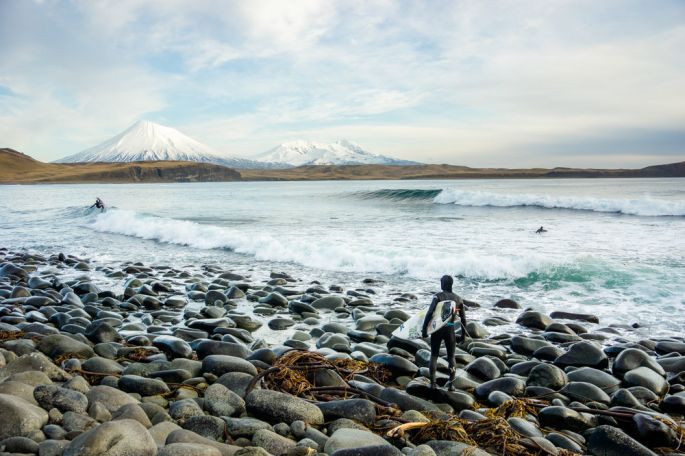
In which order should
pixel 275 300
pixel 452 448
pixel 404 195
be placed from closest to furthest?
pixel 452 448, pixel 275 300, pixel 404 195

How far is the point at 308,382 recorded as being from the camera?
577 cm

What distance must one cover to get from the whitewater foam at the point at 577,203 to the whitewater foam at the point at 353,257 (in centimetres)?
2459

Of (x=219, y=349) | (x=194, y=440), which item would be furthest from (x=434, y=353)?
(x=194, y=440)

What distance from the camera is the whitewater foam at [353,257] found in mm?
14000

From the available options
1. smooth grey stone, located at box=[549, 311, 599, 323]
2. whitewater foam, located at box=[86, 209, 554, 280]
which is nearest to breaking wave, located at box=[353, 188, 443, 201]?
whitewater foam, located at box=[86, 209, 554, 280]

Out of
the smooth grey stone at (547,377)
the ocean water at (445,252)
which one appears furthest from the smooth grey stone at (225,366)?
the ocean water at (445,252)

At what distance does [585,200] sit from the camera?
40688mm

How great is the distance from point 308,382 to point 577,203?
40968 mm

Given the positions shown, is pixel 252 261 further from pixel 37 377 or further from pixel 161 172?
pixel 161 172

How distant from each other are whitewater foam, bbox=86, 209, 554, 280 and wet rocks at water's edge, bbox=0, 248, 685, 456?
3.48 metres

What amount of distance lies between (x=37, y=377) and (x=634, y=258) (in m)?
16.4

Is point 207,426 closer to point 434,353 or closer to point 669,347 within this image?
point 434,353

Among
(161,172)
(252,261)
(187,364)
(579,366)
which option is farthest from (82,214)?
(161,172)

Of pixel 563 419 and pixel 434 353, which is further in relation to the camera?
pixel 434 353
